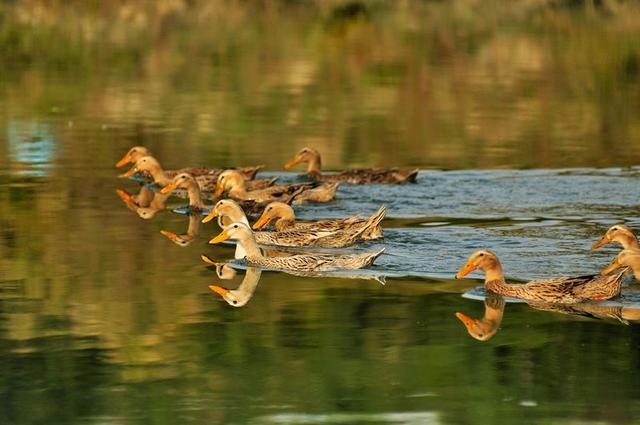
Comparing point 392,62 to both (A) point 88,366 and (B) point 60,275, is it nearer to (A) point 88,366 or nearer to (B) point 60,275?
(B) point 60,275

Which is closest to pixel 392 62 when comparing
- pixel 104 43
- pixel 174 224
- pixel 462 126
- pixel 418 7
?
pixel 104 43

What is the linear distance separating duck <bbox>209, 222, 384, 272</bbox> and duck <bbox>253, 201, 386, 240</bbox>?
0.78m

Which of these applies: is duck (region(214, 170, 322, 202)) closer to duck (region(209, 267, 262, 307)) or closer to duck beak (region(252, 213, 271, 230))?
duck beak (region(252, 213, 271, 230))

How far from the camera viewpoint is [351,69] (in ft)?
129

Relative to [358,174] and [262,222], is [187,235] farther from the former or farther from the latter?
[358,174]

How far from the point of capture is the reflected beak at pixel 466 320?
527 inches

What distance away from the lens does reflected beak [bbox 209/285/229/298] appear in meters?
14.7

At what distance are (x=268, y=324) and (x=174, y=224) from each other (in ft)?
18.5

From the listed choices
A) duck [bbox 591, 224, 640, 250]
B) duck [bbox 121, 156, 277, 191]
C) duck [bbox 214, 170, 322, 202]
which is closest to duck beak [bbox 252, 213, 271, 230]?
duck [bbox 214, 170, 322, 202]

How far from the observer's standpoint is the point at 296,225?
17.9m

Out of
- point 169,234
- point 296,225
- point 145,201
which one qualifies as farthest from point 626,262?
point 145,201

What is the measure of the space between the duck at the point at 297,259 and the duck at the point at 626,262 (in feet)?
6.68

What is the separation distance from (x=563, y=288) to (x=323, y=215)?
19.3ft

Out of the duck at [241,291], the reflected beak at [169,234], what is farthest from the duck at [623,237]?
the reflected beak at [169,234]
